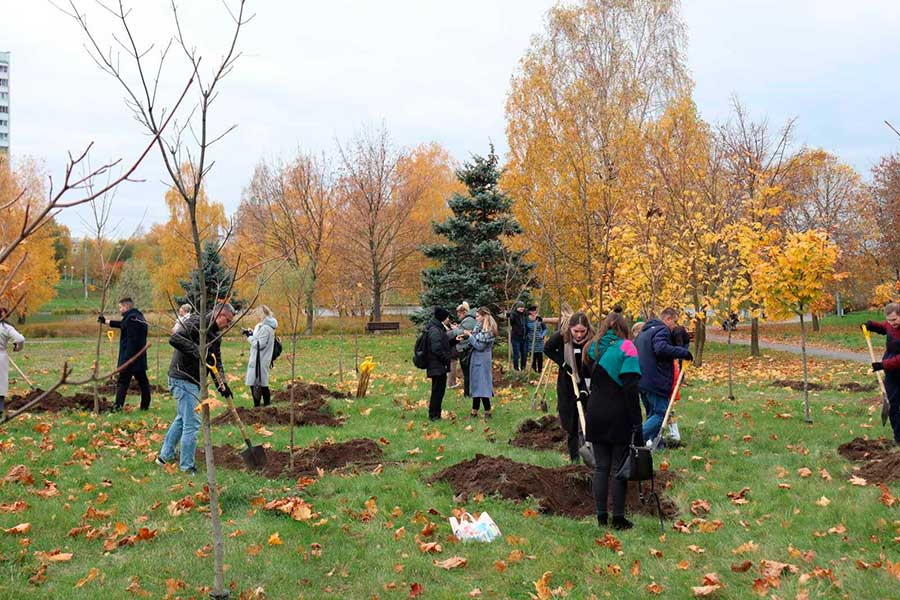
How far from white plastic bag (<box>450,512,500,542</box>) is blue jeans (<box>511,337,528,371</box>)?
11671 millimetres

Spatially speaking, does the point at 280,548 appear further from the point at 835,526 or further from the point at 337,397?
the point at 337,397

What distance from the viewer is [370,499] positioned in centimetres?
654

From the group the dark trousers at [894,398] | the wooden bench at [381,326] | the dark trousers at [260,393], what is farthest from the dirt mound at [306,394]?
the wooden bench at [381,326]

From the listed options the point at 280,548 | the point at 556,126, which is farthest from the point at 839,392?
the point at 556,126

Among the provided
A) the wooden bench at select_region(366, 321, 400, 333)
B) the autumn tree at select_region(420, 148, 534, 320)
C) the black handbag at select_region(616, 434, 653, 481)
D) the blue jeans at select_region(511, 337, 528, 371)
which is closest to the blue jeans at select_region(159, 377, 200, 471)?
the black handbag at select_region(616, 434, 653, 481)

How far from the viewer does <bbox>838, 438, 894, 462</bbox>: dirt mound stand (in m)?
7.95

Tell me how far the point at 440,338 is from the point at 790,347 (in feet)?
72.5

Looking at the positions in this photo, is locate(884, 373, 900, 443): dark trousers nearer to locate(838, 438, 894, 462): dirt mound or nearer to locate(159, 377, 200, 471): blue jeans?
locate(838, 438, 894, 462): dirt mound

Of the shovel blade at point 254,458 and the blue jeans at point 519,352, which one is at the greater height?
the blue jeans at point 519,352

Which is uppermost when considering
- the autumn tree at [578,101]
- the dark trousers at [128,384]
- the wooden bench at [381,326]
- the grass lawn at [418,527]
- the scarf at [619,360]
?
the autumn tree at [578,101]

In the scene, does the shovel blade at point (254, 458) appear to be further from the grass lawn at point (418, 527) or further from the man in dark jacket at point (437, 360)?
the man in dark jacket at point (437, 360)

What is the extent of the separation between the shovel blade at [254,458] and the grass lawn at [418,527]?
0.48 feet

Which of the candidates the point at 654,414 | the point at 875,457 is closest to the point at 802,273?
the point at 875,457

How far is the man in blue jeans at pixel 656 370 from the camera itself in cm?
838
